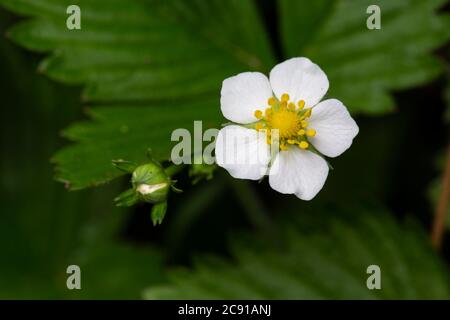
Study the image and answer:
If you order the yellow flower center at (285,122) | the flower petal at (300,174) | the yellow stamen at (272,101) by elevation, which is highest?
the yellow stamen at (272,101)

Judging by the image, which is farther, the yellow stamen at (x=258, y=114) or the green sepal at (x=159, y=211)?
the yellow stamen at (x=258, y=114)

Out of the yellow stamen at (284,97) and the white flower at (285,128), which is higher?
the yellow stamen at (284,97)

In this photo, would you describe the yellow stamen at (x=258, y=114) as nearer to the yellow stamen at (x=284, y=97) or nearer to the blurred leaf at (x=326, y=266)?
the yellow stamen at (x=284, y=97)

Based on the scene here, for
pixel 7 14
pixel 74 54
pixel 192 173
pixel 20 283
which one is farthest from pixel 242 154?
pixel 7 14

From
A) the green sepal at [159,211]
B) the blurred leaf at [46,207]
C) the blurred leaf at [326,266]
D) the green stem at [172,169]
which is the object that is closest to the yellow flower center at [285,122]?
the green stem at [172,169]

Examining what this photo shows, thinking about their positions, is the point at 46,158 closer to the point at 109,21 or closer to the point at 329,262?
the point at 109,21

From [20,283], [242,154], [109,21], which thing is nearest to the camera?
[242,154]
